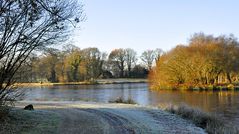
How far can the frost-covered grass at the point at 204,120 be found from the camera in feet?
53.4

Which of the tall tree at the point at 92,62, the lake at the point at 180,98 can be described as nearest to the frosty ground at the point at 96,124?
the lake at the point at 180,98

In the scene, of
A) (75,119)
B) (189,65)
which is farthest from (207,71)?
(75,119)

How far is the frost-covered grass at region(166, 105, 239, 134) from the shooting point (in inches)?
640

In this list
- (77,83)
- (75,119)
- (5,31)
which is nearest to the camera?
(5,31)

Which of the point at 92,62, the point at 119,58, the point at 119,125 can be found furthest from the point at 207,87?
the point at 119,58

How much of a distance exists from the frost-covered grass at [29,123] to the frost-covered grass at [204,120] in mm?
6286

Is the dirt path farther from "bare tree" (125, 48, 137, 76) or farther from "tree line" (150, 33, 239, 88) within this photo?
"bare tree" (125, 48, 137, 76)

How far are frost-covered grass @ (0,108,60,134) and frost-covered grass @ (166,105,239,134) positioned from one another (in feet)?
20.6

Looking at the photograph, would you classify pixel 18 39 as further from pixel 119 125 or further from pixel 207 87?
pixel 207 87

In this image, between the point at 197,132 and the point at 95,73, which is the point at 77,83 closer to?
the point at 95,73

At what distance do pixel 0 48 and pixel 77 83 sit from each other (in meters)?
82.1

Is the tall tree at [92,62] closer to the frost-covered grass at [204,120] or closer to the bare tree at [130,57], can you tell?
the bare tree at [130,57]

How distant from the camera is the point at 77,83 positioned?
96.2 metres

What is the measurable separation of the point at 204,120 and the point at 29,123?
8625mm
